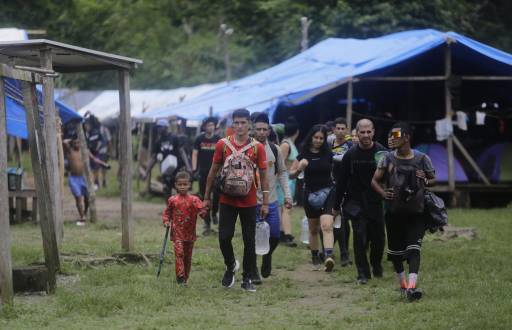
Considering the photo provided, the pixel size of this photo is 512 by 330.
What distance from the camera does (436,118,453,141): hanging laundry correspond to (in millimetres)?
19281

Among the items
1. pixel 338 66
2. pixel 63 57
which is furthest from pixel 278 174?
pixel 338 66

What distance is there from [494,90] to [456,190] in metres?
3.36

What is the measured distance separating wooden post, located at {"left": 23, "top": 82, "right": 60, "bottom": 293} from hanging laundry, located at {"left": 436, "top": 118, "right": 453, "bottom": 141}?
37.9ft

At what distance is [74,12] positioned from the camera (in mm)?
34844

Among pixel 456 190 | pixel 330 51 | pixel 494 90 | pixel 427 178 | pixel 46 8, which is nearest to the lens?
pixel 427 178

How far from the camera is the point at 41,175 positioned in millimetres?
9078

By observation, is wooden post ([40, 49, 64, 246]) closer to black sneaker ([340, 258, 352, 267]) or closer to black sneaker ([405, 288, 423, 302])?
A: black sneaker ([340, 258, 352, 267])

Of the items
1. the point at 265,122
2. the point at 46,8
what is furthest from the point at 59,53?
the point at 46,8

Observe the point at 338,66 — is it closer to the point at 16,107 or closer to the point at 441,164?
the point at 441,164

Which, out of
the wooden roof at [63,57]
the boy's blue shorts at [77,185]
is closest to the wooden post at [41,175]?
the wooden roof at [63,57]

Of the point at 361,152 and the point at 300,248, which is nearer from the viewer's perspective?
the point at 361,152

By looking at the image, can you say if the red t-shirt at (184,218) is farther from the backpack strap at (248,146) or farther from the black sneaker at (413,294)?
the black sneaker at (413,294)

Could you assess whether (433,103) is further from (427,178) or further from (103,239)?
(427,178)

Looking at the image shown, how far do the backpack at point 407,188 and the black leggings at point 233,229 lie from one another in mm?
1501
